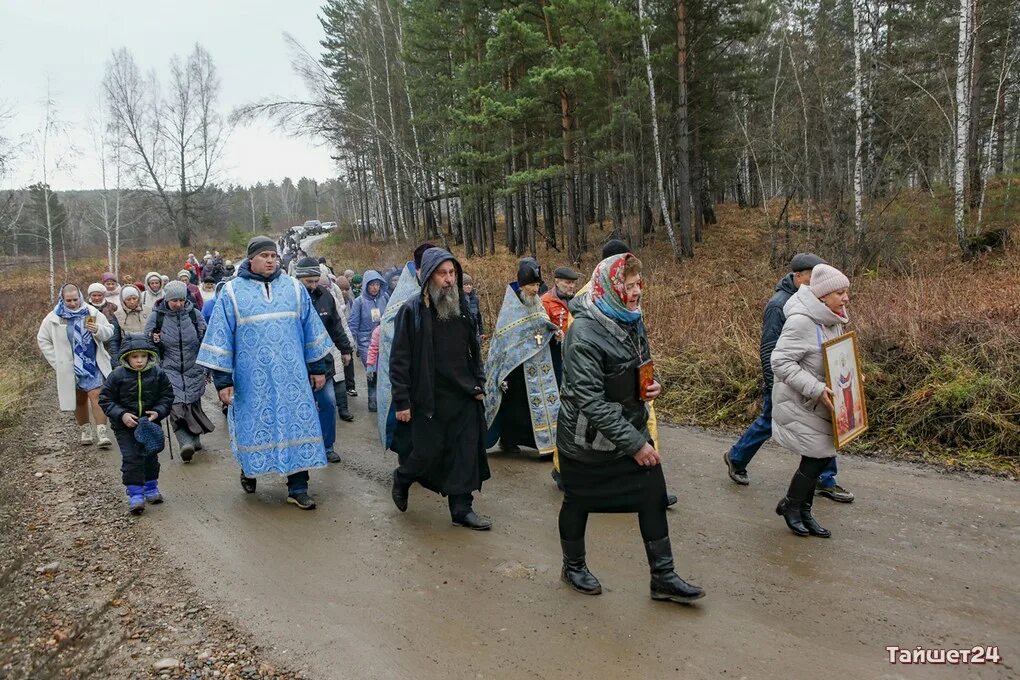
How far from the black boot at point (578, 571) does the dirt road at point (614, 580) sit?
3.9 inches

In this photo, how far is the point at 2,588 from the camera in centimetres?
412

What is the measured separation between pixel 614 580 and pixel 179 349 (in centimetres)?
559

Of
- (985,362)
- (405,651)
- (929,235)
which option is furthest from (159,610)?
(929,235)

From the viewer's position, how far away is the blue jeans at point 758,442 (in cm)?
517

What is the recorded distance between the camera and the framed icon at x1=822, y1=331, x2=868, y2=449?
4.24 metres

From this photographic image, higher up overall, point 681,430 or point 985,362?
point 985,362

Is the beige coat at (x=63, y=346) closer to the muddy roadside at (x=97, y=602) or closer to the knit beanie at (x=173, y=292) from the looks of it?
the knit beanie at (x=173, y=292)

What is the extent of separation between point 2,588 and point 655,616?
402 centimetres

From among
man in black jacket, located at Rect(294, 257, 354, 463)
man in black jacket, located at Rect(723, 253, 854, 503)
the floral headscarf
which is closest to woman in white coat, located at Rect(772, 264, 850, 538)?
man in black jacket, located at Rect(723, 253, 854, 503)

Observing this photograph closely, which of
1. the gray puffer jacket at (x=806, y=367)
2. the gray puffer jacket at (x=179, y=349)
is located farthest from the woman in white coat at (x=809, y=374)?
the gray puffer jacket at (x=179, y=349)

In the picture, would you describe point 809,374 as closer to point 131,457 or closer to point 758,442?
point 758,442

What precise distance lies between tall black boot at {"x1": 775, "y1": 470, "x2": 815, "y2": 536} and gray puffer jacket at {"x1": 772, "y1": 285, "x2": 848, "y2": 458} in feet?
0.62

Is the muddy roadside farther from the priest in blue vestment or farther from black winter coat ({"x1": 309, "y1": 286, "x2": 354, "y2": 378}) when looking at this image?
black winter coat ({"x1": 309, "y1": 286, "x2": 354, "y2": 378})

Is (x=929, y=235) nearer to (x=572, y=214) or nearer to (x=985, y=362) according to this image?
(x=572, y=214)
